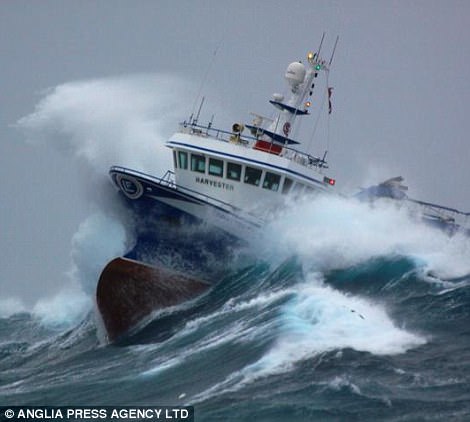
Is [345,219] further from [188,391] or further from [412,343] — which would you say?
[188,391]

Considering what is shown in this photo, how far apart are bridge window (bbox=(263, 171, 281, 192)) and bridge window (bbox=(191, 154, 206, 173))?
7.44 feet

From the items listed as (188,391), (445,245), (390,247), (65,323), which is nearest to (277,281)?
(390,247)

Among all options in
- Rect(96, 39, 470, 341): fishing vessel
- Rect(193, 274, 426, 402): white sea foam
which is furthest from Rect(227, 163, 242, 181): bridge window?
Rect(193, 274, 426, 402): white sea foam

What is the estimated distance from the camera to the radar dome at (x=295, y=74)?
3534 cm

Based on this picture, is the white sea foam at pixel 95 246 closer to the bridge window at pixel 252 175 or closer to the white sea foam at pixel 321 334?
the bridge window at pixel 252 175

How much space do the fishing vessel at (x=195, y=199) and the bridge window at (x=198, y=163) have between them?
4 cm

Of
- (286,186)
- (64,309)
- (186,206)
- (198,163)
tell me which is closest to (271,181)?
(286,186)

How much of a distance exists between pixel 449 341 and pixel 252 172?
12471 mm

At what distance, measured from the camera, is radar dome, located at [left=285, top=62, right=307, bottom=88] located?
3534cm

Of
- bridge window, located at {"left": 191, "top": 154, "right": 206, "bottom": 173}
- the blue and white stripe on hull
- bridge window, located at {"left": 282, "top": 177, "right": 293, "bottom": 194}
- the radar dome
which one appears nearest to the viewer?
the blue and white stripe on hull

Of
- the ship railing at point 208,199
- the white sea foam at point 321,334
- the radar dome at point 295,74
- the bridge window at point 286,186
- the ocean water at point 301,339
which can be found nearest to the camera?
the ocean water at point 301,339

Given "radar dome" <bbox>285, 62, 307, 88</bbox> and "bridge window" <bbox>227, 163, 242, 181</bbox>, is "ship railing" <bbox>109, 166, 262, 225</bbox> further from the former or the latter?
"radar dome" <bbox>285, 62, 307, 88</bbox>

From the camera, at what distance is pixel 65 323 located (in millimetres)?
42438

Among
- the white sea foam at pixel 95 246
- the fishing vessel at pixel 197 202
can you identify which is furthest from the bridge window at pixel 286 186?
the white sea foam at pixel 95 246
